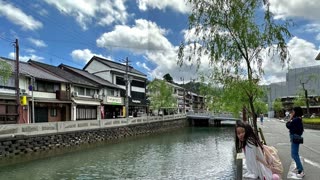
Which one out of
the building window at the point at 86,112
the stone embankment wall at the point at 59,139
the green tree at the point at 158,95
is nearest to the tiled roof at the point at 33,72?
the building window at the point at 86,112

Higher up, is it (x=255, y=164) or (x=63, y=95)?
(x=63, y=95)

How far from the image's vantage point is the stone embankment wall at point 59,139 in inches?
812

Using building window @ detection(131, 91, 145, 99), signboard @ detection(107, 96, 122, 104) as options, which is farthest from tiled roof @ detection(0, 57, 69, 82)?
building window @ detection(131, 91, 145, 99)

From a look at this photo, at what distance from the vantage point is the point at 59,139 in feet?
84.4

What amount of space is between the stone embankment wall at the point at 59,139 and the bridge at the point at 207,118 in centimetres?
2631

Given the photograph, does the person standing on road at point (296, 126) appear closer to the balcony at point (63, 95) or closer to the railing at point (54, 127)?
the railing at point (54, 127)

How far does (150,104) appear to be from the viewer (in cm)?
6538

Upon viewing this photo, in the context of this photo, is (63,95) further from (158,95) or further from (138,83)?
(158,95)

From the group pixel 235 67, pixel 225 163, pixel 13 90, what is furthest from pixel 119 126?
pixel 235 67

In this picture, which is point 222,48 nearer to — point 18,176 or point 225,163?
point 225,163

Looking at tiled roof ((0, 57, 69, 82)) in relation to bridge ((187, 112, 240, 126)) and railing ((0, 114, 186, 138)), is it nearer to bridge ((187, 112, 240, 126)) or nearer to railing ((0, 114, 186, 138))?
railing ((0, 114, 186, 138))

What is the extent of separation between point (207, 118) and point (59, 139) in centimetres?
4718

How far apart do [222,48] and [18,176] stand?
11.9m

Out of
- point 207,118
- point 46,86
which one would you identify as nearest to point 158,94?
point 207,118
